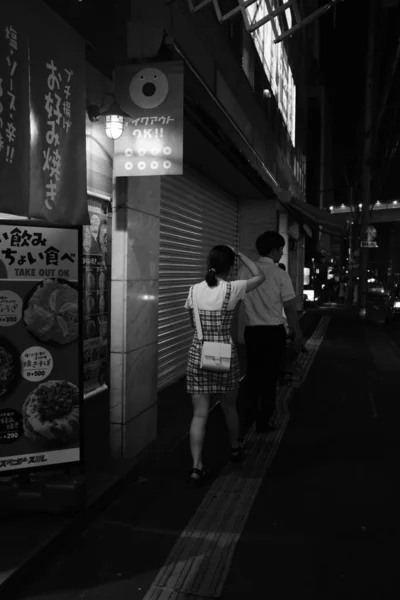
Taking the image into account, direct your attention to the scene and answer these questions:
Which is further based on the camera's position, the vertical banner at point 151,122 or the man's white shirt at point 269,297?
the man's white shirt at point 269,297

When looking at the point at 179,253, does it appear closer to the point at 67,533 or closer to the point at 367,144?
the point at 67,533

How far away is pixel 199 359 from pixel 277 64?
14795 mm

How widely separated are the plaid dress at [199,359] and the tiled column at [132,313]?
2.60ft

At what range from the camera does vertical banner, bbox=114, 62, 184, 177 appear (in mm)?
5113

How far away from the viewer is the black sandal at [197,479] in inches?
191

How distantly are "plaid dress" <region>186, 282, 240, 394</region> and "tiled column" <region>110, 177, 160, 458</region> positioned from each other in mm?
792

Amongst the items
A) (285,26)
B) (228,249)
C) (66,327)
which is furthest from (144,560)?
(285,26)

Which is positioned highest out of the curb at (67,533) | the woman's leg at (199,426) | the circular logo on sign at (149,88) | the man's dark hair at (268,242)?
the circular logo on sign at (149,88)

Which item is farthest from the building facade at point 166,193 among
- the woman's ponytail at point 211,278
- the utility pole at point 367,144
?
the utility pole at point 367,144

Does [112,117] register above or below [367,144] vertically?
below

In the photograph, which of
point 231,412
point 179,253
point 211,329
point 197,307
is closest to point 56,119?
point 197,307

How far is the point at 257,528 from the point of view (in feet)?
13.6

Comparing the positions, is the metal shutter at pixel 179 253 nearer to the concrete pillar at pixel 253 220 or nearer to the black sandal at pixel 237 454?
the concrete pillar at pixel 253 220

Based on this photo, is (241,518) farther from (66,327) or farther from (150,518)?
(66,327)
